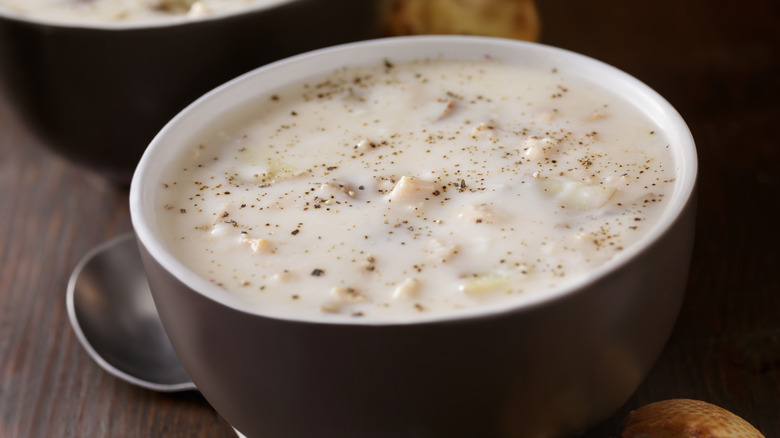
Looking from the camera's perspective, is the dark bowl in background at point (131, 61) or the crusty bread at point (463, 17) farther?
the crusty bread at point (463, 17)

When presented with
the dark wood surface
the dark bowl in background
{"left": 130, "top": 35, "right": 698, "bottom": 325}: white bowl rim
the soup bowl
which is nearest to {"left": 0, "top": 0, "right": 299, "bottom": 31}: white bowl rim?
the dark bowl in background

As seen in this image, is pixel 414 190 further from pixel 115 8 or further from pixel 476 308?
pixel 115 8

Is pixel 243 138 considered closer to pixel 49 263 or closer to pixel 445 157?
pixel 445 157

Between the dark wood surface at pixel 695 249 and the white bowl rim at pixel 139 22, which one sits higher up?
the white bowl rim at pixel 139 22

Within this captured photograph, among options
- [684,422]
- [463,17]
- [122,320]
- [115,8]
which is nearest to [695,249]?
[684,422]

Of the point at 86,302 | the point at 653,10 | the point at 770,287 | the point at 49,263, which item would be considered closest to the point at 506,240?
the point at 770,287

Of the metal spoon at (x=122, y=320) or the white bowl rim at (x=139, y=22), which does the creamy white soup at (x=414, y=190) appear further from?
the metal spoon at (x=122, y=320)

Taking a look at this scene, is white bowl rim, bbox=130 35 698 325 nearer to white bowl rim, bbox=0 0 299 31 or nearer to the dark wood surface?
white bowl rim, bbox=0 0 299 31

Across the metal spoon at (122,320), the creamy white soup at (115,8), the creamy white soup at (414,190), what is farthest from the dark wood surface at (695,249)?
the creamy white soup at (414,190)
